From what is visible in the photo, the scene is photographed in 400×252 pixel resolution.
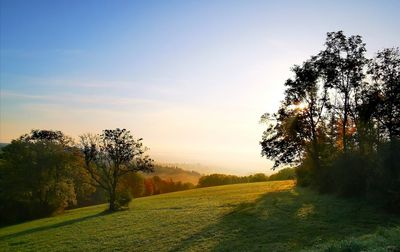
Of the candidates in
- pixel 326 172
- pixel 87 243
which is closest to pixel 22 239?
pixel 87 243

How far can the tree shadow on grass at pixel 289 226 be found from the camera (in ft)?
79.7

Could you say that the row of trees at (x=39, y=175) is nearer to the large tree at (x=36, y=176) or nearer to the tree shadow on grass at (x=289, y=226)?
the large tree at (x=36, y=176)

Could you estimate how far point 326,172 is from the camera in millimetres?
44812

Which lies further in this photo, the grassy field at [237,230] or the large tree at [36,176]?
the large tree at [36,176]

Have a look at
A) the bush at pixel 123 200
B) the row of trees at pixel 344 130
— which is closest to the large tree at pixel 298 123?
the row of trees at pixel 344 130

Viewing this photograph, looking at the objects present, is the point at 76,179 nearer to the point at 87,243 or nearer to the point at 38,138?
the point at 38,138

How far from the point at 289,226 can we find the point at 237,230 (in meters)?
3.92

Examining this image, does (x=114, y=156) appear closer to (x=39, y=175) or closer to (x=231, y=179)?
(x=39, y=175)

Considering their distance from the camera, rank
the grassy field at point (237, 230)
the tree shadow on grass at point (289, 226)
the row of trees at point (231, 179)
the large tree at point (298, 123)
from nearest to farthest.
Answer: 1. the grassy field at point (237, 230)
2. the tree shadow on grass at point (289, 226)
3. the large tree at point (298, 123)
4. the row of trees at point (231, 179)

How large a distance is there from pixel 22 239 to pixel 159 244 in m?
19.6

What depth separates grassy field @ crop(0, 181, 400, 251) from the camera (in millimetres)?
23828

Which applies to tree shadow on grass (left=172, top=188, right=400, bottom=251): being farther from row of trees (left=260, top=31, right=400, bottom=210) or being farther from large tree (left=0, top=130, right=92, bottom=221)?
large tree (left=0, top=130, right=92, bottom=221)

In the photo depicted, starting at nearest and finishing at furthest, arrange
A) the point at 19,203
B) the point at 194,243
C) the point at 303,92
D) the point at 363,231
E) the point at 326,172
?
the point at 363,231
the point at 194,243
the point at 326,172
the point at 303,92
the point at 19,203

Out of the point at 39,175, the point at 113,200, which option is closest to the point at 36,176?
the point at 39,175
